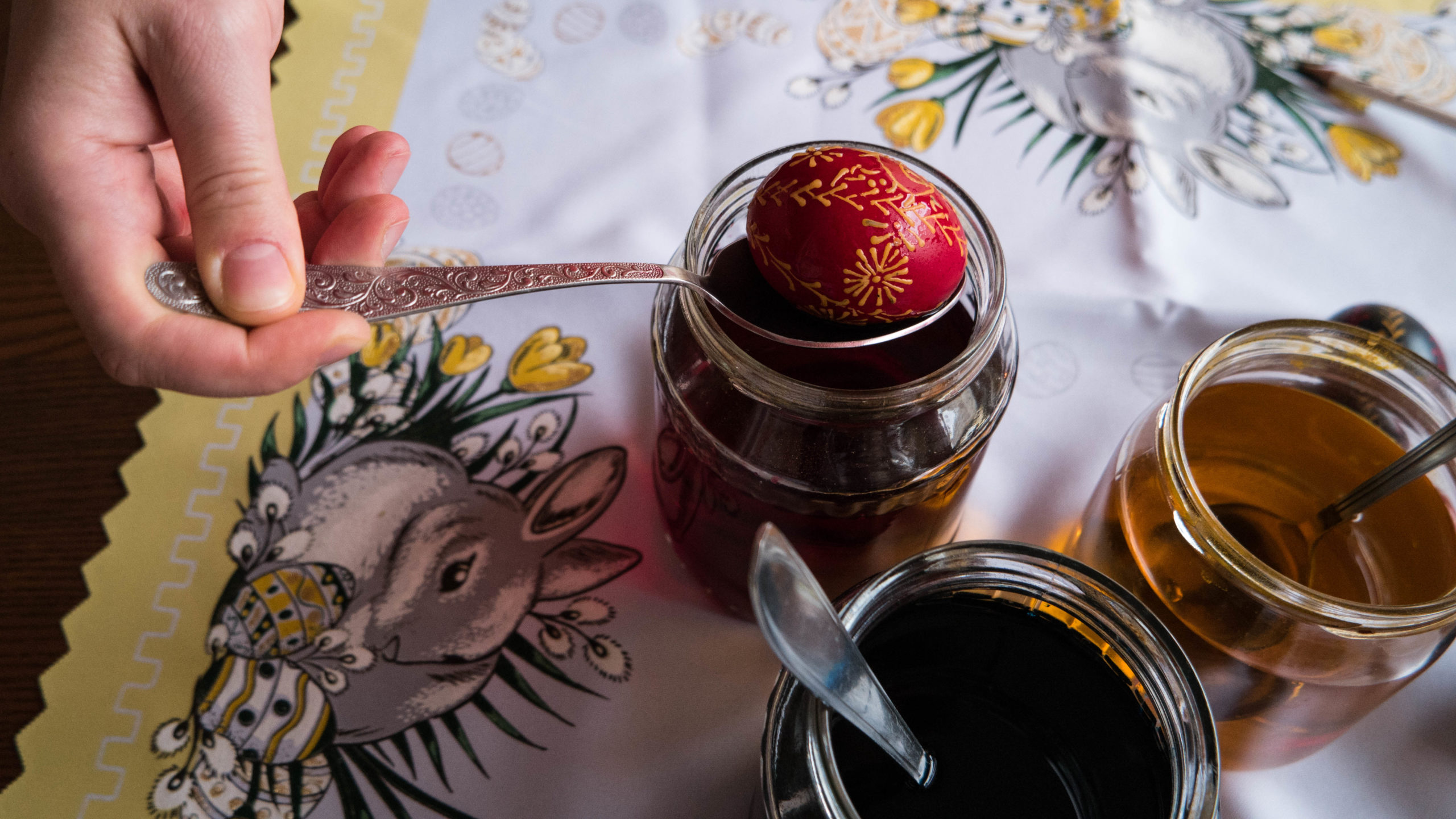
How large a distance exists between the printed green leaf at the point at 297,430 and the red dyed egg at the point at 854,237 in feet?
1.26

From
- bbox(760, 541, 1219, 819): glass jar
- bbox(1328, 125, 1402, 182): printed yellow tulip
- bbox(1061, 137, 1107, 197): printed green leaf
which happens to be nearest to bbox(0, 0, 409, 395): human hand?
bbox(760, 541, 1219, 819): glass jar

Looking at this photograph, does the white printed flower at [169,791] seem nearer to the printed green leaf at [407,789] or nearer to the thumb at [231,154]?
the printed green leaf at [407,789]

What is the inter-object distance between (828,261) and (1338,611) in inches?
12.3

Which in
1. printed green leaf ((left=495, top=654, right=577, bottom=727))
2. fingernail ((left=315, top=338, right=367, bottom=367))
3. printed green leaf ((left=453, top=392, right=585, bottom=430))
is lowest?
printed green leaf ((left=495, top=654, right=577, bottom=727))

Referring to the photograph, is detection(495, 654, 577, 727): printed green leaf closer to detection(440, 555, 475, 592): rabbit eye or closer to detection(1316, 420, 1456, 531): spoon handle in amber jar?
detection(440, 555, 475, 592): rabbit eye

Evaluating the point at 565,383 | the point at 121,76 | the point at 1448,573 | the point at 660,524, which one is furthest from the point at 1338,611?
the point at 121,76

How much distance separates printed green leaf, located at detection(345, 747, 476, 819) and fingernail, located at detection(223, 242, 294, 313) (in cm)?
29

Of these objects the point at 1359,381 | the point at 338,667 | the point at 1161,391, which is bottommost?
the point at 338,667

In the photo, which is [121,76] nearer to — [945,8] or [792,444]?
[792,444]

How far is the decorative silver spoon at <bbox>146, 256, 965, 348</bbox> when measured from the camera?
503 mm

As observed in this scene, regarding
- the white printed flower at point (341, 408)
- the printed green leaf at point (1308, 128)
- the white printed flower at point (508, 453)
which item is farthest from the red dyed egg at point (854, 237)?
the printed green leaf at point (1308, 128)

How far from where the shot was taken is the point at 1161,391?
70 centimetres

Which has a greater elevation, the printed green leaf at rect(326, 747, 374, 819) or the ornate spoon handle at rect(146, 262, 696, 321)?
the ornate spoon handle at rect(146, 262, 696, 321)

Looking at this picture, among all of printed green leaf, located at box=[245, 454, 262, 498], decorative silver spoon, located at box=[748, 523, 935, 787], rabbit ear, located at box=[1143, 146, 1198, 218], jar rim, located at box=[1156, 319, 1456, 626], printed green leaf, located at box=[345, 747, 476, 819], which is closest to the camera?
decorative silver spoon, located at box=[748, 523, 935, 787]
